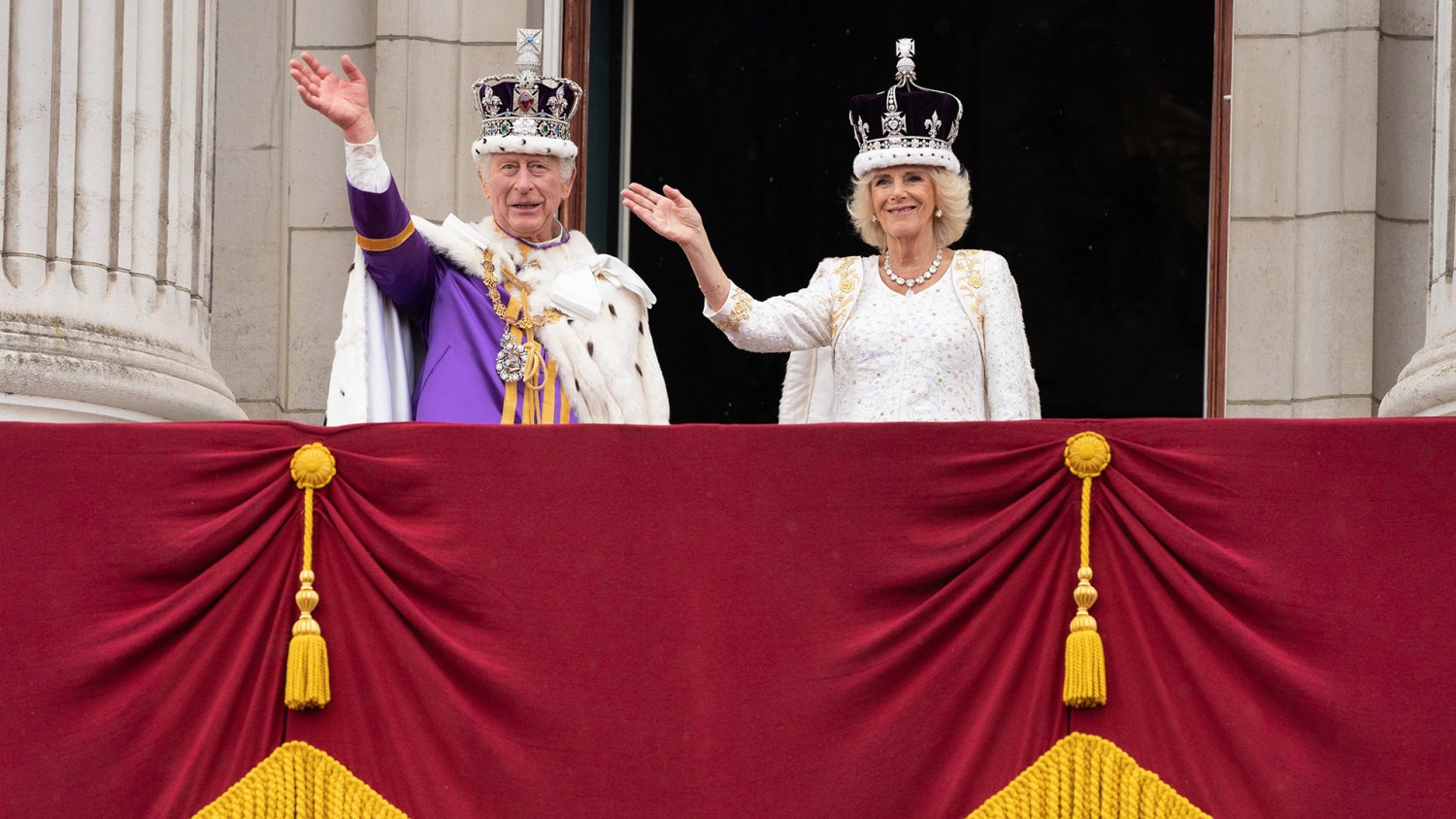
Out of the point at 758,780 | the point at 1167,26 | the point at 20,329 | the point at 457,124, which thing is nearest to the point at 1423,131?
the point at 1167,26

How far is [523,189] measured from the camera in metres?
6.70

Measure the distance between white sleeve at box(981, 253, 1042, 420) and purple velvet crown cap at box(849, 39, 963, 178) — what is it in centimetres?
35

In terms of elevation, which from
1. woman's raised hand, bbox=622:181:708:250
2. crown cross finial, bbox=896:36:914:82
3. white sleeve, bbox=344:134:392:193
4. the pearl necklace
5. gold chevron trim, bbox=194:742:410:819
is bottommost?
gold chevron trim, bbox=194:742:410:819

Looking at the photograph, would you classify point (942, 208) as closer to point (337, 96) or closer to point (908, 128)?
point (908, 128)

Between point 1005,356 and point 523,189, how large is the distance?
142 cm

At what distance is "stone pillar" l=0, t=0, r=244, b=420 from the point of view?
6.84 metres

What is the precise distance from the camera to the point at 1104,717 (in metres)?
5.41

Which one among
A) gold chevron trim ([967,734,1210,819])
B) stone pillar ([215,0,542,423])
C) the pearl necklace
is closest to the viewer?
gold chevron trim ([967,734,1210,819])

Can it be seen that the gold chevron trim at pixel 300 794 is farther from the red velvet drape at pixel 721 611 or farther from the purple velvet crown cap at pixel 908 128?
the purple velvet crown cap at pixel 908 128

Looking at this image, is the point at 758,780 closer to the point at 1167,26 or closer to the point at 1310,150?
the point at 1310,150

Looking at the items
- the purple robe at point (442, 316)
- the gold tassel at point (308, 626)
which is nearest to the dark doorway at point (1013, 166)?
the purple robe at point (442, 316)

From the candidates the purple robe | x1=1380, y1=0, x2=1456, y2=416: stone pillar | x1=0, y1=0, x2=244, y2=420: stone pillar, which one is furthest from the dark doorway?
the purple robe

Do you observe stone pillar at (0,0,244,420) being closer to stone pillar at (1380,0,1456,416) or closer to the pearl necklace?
the pearl necklace

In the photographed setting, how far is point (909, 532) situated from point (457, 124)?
150 inches
